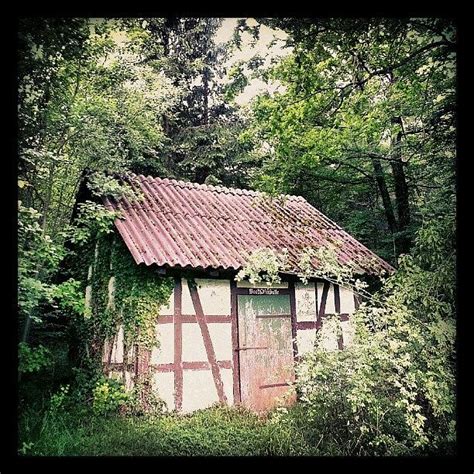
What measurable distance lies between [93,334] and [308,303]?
12.2ft

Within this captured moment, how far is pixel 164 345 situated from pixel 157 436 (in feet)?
4.79

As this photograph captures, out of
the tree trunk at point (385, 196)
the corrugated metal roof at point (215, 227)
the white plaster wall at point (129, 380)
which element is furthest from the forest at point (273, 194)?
the tree trunk at point (385, 196)

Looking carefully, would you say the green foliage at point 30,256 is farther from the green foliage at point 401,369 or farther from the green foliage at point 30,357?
the green foliage at point 401,369

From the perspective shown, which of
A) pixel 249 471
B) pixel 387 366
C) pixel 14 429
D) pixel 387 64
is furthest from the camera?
pixel 387 64

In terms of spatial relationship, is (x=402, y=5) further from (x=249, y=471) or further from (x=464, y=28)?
(x=249, y=471)

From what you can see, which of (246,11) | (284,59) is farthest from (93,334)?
(246,11)

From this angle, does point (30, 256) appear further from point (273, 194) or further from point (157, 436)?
point (273, 194)

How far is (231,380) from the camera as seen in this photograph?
7344 millimetres

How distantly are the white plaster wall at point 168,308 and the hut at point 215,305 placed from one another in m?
0.01

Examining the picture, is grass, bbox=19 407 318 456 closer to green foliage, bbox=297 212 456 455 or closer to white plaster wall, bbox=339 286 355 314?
green foliage, bbox=297 212 456 455

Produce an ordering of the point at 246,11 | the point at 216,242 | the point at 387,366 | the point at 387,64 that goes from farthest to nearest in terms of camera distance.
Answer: the point at 216,242 < the point at 387,64 < the point at 387,366 < the point at 246,11

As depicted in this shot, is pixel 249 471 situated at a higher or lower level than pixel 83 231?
lower

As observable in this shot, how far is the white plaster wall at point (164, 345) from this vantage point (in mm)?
6867

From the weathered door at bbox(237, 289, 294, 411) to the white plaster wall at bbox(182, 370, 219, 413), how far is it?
56 centimetres
